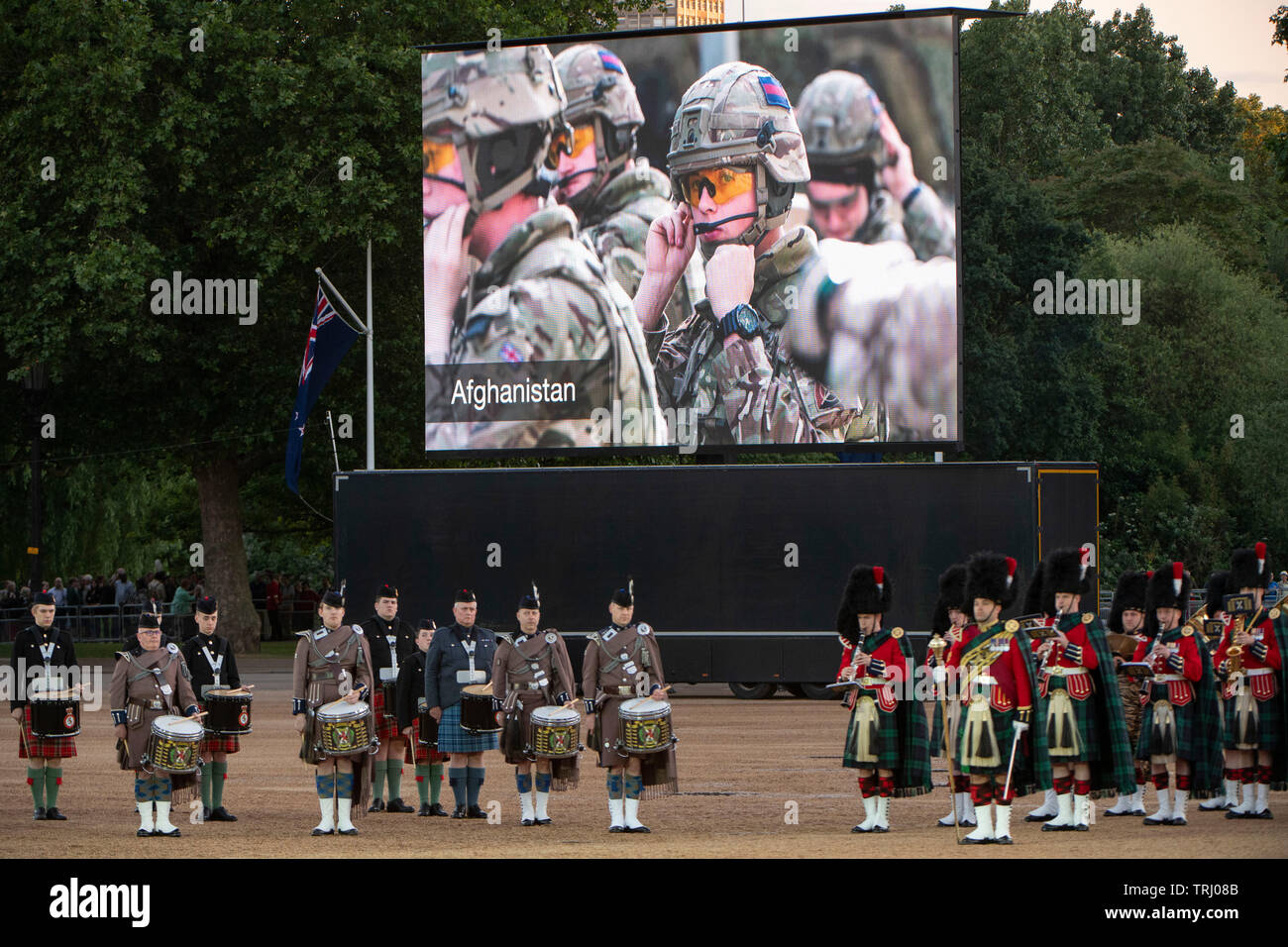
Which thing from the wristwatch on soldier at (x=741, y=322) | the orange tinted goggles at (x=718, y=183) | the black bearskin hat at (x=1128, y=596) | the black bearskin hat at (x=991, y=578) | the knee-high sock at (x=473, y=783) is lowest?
the knee-high sock at (x=473, y=783)

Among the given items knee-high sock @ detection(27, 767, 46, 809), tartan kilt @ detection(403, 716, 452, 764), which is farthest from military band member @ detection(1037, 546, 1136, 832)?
knee-high sock @ detection(27, 767, 46, 809)

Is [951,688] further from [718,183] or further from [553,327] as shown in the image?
[553,327]

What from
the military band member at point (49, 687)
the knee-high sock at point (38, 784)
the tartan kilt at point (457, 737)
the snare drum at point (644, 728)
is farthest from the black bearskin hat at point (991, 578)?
the knee-high sock at point (38, 784)

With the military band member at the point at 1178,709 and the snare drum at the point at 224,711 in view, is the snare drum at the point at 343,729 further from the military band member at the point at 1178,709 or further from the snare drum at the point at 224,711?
the military band member at the point at 1178,709

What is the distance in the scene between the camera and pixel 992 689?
14289 mm

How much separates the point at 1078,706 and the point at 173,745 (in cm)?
704

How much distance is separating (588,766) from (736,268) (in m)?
9.51

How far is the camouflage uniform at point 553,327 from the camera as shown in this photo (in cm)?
2805

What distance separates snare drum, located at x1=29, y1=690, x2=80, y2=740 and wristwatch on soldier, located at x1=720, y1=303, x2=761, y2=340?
1278cm

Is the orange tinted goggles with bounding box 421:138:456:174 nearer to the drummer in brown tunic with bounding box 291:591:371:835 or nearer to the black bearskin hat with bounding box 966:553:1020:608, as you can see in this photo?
the drummer in brown tunic with bounding box 291:591:371:835

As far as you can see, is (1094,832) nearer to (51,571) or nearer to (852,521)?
(852,521)

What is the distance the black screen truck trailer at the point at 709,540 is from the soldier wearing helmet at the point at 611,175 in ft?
9.38

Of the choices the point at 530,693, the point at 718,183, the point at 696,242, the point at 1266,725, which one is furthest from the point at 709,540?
the point at 1266,725

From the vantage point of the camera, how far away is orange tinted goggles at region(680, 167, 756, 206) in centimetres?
2764
